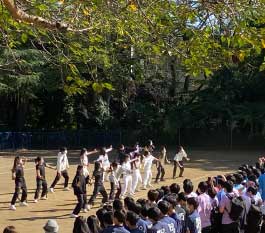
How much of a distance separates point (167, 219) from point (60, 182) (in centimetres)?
1392

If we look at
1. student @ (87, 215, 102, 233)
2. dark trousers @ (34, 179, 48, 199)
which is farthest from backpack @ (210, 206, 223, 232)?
dark trousers @ (34, 179, 48, 199)

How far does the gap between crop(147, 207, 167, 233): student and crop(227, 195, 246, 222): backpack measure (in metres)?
2.67

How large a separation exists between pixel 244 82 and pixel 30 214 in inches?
938

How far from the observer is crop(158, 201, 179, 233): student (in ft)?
26.4

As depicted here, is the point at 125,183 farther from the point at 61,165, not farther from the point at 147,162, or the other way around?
the point at 61,165

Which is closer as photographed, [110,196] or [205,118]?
[110,196]

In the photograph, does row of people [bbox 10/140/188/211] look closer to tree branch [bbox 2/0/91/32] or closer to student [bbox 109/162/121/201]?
student [bbox 109/162/121/201]

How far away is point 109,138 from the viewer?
1555 inches

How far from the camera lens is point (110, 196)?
56.5 ft

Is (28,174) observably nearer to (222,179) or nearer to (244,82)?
(222,179)

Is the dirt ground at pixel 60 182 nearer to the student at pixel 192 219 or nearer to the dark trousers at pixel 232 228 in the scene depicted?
the dark trousers at pixel 232 228

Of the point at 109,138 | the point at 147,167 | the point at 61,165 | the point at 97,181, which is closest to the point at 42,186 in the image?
the point at 61,165

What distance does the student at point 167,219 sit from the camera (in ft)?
26.4

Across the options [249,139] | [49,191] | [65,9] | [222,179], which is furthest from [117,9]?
[249,139]
